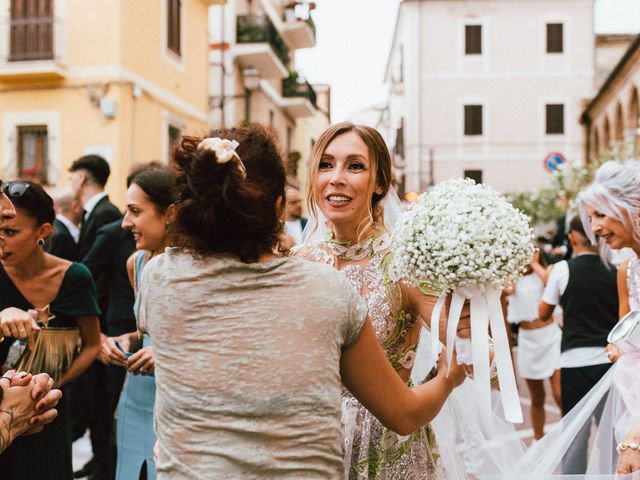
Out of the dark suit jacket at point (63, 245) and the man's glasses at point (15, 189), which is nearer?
the man's glasses at point (15, 189)

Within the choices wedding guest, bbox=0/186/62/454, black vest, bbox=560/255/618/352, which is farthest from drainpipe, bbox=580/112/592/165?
wedding guest, bbox=0/186/62/454

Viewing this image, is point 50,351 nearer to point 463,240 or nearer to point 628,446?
point 463,240

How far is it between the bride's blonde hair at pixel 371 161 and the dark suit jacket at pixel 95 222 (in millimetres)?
3513

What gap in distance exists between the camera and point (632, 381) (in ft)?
10.8

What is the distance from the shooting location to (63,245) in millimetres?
5922

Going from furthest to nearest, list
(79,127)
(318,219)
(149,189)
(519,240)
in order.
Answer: (79,127) → (149,189) → (318,219) → (519,240)

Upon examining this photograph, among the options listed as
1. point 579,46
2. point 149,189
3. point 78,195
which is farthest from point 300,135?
point 149,189

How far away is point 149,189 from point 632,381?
A: 2.39 metres

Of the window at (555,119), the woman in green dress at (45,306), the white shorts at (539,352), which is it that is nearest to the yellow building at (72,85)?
the white shorts at (539,352)

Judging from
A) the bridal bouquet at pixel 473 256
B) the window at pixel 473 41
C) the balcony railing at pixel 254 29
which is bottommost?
the bridal bouquet at pixel 473 256

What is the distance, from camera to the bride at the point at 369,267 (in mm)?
2604

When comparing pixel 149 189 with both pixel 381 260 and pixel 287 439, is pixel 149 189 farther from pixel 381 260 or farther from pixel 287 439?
pixel 287 439

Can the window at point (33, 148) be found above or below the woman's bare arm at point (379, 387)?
above

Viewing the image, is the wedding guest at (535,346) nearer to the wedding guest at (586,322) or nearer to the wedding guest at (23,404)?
the wedding guest at (586,322)
